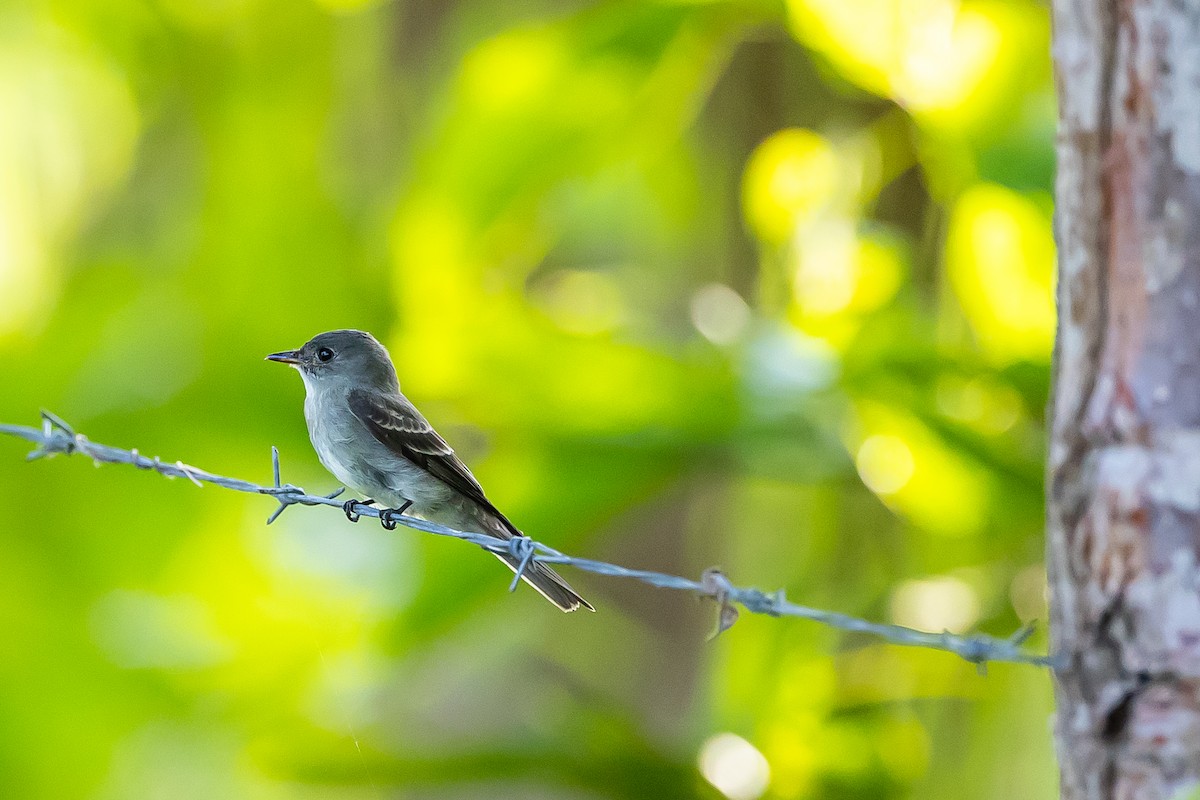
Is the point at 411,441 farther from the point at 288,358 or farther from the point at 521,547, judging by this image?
the point at 521,547

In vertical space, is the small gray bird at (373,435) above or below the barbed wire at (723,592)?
above

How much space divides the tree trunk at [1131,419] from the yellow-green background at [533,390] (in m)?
1.54

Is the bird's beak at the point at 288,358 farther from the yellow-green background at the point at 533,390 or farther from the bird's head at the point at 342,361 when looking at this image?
the yellow-green background at the point at 533,390

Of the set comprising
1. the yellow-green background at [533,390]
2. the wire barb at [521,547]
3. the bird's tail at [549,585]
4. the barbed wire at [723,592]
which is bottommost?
the barbed wire at [723,592]

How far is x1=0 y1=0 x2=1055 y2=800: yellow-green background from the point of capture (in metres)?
3.08

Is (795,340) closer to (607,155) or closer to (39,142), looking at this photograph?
(607,155)

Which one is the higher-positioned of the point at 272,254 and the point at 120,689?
the point at 272,254

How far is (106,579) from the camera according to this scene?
4.04 m

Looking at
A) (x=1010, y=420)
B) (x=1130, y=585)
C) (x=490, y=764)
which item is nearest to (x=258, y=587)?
(x=490, y=764)

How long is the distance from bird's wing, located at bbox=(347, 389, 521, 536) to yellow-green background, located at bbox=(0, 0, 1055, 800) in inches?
40.5

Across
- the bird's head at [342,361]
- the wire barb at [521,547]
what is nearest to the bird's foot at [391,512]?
the bird's head at [342,361]

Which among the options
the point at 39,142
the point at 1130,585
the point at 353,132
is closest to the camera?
the point at 1130,585

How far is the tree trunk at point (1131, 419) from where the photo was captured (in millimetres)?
1344

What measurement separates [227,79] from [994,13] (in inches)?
104
